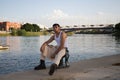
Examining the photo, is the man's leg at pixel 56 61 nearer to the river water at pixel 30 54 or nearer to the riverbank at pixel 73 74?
the riverbank at pixel 73 74

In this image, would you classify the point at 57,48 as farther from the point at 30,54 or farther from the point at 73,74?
the point at 30,54

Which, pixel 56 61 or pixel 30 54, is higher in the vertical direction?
pixel 56 61

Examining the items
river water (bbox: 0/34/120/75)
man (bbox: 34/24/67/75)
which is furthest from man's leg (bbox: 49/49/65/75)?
river water (bbox: 0/34/120/75)

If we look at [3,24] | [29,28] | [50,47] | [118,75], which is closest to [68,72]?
[50,47]

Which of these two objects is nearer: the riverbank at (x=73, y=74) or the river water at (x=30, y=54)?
the riverbank at (x=73, y=74)

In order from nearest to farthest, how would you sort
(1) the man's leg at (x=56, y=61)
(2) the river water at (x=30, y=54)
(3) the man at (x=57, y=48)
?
(1) the man's leg at (x=56, y=61)
(3) the man at (x=57, y=48)
(2) the river water at (x=30, y=54)

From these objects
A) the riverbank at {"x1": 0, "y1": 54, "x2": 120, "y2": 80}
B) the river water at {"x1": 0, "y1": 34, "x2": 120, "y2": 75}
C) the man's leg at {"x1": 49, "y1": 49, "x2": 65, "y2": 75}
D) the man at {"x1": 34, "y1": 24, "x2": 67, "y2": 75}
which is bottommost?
the river water at {"x1": 0, "y1": 34, "x2": 120, "y2": 75}

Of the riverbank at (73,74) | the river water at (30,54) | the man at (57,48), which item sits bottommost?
the river water at (30,54)

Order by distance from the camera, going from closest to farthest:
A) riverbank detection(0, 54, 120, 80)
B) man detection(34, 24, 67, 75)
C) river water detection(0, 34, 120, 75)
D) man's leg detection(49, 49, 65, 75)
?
riverbank detection(0, 54, 120, 80)
man's leg detection(49, 49, 65, 75)
man detection(34, 24, 67, 75)
river water detection(0, 34, 120, 75)

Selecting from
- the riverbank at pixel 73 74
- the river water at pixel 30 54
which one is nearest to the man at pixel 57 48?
the riverbank at pixel 73 74

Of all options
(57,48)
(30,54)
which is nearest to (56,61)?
(57,48)

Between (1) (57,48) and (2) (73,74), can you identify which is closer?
(2) (73,74)

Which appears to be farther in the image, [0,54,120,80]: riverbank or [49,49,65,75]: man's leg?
[49,49,65,75]: man's leg

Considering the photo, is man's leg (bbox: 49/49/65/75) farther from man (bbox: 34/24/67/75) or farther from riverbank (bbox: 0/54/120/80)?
riverbank (bbox: 0/54/120/80)
